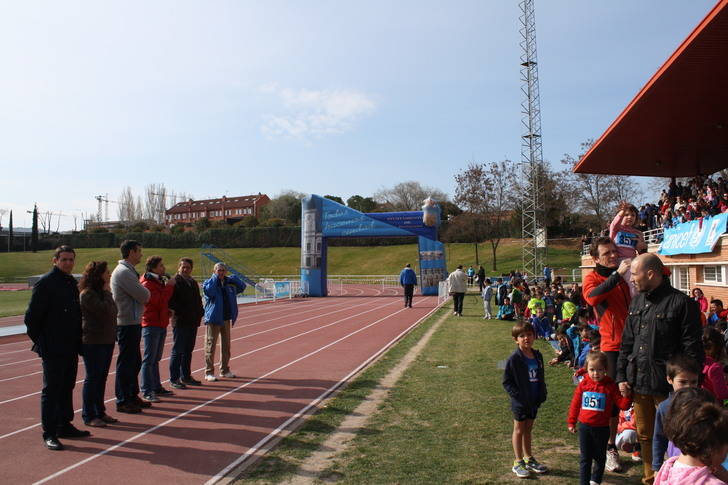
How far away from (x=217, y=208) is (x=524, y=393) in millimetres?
112737

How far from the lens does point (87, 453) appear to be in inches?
200

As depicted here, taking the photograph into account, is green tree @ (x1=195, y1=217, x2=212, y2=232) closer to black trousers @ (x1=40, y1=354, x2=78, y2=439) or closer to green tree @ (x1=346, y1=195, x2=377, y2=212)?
green tree @ (x1=346, y1=195, x2=377, y2=212)

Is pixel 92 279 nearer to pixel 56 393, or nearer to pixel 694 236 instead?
pixel 56 393

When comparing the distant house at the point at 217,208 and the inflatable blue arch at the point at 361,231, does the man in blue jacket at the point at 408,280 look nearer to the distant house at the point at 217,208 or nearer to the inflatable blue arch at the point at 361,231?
the inflatable blue arch at the point at 361,231

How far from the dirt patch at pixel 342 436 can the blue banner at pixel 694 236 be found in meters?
10.7

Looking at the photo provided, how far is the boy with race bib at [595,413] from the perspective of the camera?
12.9 ft

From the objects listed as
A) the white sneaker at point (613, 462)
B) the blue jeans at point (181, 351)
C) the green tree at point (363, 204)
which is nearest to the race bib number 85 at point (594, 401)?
the white sneaker at point (613, 462)

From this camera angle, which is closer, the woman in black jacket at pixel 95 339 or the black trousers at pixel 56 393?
the black trousers at pixel 56 393

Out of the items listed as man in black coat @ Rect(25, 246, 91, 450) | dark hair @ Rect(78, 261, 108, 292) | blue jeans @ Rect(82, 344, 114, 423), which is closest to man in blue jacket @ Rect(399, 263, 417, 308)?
dark hair @ Rect(78, 261, 108, 292)

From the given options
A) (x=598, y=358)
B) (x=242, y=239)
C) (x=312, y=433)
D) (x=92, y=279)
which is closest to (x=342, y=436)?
(x=312, y=433)

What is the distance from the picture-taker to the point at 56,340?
17.8 feet

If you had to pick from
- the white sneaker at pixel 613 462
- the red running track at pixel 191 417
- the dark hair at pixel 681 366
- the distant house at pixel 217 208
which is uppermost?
the distant house at pixel 217 208

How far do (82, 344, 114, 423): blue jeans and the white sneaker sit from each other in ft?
17.6

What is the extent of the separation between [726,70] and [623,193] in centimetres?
3635
